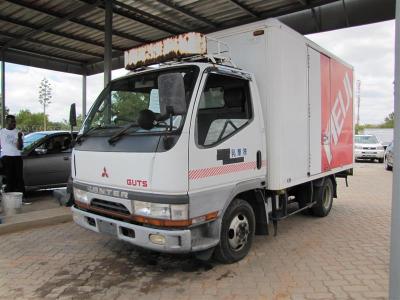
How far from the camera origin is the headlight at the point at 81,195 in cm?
484

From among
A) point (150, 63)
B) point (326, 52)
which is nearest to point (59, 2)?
point (150, 63)

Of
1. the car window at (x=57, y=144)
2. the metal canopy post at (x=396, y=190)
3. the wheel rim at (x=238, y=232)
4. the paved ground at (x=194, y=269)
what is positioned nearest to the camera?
the metal canopy post at (x=396, y=190)

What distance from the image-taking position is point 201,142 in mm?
4207

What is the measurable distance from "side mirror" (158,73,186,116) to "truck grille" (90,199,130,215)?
1287 mm

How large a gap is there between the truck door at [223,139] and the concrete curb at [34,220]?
389 centimetres

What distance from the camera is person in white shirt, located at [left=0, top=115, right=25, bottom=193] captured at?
26.5ft

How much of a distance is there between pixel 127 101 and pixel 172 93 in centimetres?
141

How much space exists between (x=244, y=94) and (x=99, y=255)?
2939 millimetres

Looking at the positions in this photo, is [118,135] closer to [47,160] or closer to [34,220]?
[34,220]

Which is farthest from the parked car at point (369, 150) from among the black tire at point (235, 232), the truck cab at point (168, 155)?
the truck cab at point (168, 155)

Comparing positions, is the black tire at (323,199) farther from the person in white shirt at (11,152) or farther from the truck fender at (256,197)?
the person in white shirt at (11,152)

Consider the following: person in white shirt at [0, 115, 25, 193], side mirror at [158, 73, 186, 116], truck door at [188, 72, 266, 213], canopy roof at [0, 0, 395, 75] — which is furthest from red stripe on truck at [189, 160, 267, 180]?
person in white shirt at [0, 115, 25, 193]

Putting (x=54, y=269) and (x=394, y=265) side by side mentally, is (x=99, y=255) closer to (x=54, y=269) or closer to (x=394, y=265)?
(x=54, y=269)

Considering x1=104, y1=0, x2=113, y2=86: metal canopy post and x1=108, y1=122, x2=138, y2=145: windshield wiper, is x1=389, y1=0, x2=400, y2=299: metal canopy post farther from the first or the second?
x1=104, y1=0, x2=113, y2=86: metal canopy post
